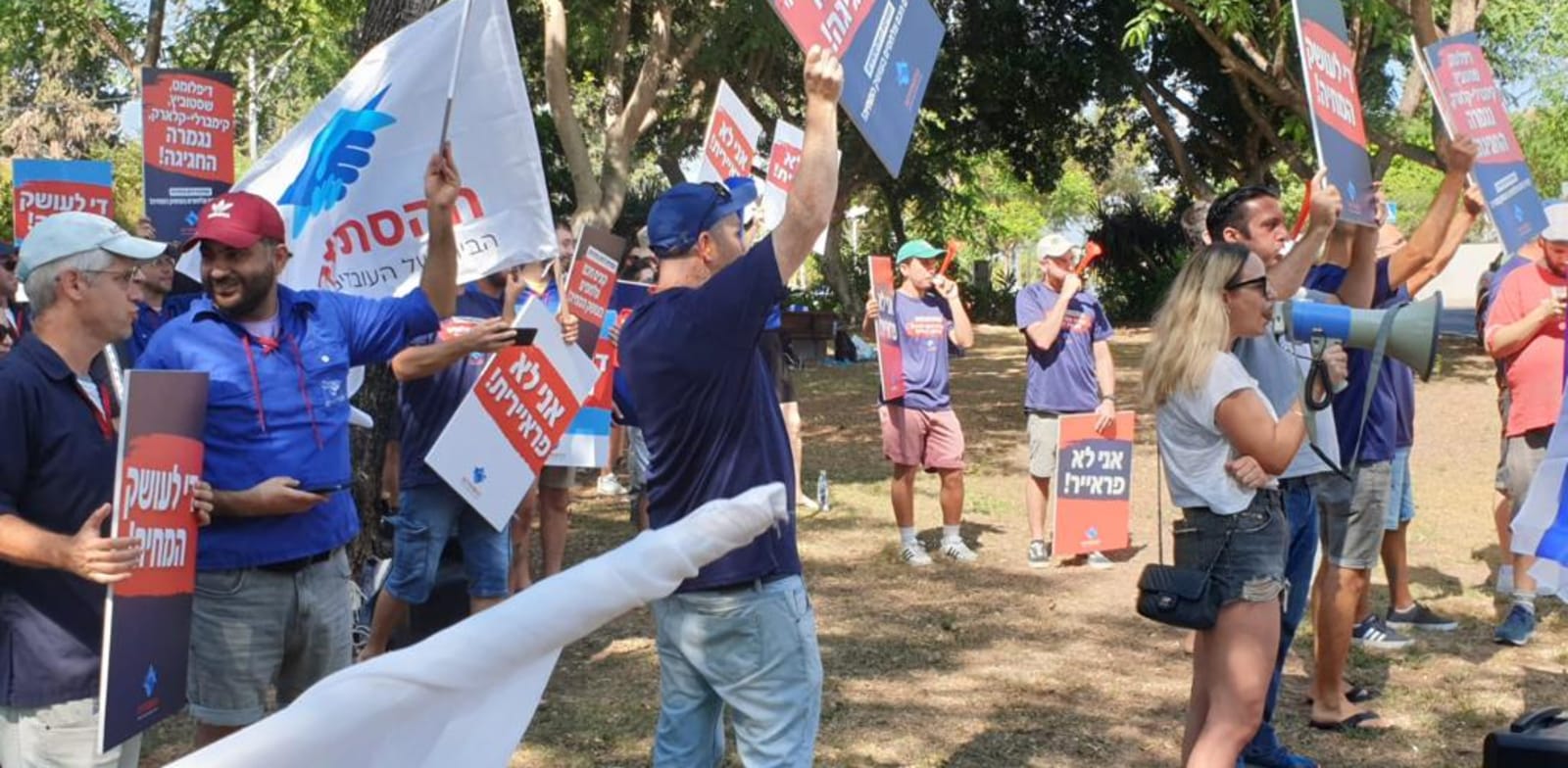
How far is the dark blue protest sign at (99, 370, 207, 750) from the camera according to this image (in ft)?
11.0

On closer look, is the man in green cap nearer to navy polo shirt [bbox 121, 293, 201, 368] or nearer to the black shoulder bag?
navy polo shirt [bbox 121, 293, 201, 368]

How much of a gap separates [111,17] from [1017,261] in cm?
5993

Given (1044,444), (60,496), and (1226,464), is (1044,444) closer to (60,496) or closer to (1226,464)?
(1226,464)

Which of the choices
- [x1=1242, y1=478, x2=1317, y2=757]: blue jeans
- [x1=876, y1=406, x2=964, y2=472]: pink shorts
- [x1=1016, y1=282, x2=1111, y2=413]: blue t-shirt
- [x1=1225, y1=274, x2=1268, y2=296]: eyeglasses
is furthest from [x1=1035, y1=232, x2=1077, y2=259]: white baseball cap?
[x1=1225, y1=274, x2=1268, y2=296]: eyeglasses

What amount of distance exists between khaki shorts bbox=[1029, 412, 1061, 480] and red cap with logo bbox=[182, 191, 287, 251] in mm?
6064

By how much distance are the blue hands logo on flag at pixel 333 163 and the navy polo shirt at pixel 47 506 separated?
1.77 m

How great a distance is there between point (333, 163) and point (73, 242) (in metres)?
1.74

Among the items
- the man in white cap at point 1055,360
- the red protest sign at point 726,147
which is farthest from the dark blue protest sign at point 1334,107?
the red protest sign at point 726,147

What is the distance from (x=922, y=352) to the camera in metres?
9.11

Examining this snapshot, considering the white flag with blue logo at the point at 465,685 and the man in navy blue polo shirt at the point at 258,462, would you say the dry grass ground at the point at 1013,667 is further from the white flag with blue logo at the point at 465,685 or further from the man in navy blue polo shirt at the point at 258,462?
the white flag with blue logo at the point at 465,685

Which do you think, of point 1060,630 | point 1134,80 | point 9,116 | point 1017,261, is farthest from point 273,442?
point 1017,261

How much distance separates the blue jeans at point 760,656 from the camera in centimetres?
356

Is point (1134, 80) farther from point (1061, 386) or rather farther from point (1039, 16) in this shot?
point (1061, 386)

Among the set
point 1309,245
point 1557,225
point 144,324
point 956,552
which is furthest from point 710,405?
point 956,552
